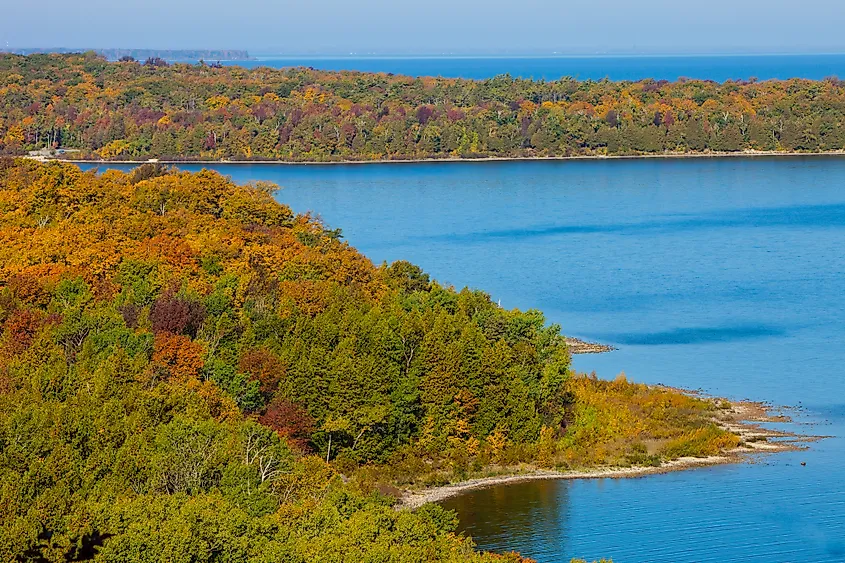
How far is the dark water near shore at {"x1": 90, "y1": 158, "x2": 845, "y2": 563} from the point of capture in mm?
22859

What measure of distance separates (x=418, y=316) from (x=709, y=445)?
21.4 ft

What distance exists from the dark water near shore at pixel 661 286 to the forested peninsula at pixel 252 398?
79.1 inches

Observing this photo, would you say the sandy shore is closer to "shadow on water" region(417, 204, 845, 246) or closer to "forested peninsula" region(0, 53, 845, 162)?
"shadow on water" region(417, 204, 845, 246)

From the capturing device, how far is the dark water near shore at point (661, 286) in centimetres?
2286

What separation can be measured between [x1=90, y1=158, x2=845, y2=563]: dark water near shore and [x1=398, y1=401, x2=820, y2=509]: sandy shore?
1.31 feet

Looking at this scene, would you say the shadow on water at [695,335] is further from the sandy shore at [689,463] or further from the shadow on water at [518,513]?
the shadow on water at [518,513]

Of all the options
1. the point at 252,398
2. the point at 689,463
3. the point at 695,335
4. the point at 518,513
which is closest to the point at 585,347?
the point at 695,335

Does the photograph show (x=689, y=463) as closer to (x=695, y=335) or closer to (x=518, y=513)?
(x=518, y=513)

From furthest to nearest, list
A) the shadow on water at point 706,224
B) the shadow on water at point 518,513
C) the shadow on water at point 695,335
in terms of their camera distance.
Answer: the shadow on water at point 706,224, the shadow on water at point 695,335, the shadow on water at point 518,513

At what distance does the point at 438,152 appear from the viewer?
9469cm

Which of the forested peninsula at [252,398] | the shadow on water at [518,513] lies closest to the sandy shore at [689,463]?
the forested peninsula at [252,398]

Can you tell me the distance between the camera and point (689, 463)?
1027 inches

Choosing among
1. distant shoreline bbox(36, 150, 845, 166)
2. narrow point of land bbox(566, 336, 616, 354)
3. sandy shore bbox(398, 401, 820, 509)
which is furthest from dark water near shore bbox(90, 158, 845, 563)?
distant shoreline bbox(36, 150, 845, 166)

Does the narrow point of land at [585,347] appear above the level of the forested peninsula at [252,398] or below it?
below
